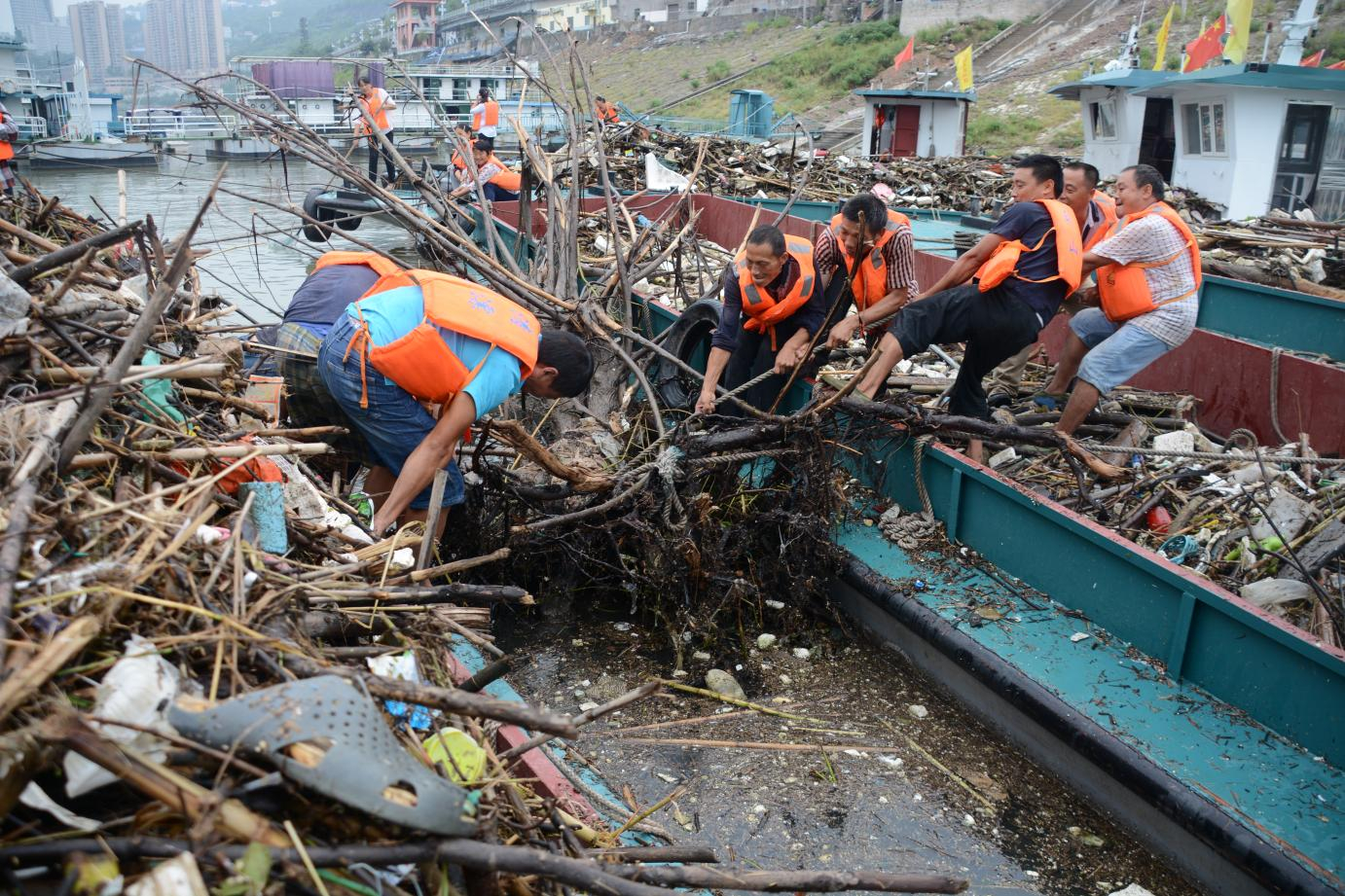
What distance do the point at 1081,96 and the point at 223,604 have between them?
1469 centimetres

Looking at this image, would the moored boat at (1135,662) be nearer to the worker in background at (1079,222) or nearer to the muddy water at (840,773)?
the muddy water at (840,773)

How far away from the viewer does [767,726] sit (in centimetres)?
420

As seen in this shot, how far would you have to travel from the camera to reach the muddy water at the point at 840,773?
3504 mm

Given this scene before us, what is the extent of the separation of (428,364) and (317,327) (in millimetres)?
977

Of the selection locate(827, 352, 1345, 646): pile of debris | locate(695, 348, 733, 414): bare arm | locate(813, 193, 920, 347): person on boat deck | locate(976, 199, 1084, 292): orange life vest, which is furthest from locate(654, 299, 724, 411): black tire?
locate(976, 199, 1084, 292): orange life vest

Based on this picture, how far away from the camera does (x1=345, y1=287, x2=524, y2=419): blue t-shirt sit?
3.60 m

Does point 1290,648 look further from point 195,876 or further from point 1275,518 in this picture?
point 195,876

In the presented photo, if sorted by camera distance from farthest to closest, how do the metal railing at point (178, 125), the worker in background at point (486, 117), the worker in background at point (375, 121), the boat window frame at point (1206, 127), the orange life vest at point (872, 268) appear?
the metal railing at point (178, 125) → the worker in background at point (486, 117) → the boat window frame at point (1206, 127) → the worker in background at point (375, 121) → the orange life vest at point (872, 268)

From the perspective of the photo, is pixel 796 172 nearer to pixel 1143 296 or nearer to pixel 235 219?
pixel 235 219

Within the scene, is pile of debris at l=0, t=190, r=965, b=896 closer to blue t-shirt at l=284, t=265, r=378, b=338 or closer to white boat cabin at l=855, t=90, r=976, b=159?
blue t-shirt at l=284, t=265, r=378, b=338

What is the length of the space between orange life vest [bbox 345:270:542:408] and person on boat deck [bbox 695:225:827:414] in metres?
1.69

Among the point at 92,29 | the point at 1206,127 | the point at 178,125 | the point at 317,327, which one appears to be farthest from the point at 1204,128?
the point at 92,29

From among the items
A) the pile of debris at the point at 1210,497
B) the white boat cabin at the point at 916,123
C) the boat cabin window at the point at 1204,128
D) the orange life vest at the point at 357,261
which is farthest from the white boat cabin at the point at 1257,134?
the orange life vest at the point at 357,261

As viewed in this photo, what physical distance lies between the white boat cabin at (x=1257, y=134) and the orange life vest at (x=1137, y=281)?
7.59 metres
